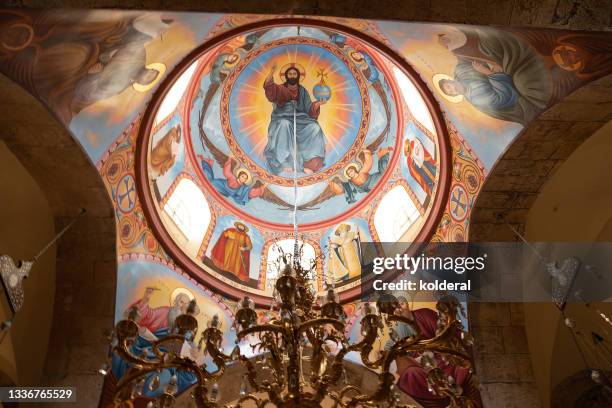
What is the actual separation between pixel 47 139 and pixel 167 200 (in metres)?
3.03

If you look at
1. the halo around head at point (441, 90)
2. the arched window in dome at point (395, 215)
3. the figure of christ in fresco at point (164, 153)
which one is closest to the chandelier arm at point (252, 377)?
the halo around head at point (441, 90)

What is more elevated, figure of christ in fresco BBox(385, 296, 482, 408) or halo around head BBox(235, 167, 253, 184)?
halo around head BBox(235, 167, 253, 184)

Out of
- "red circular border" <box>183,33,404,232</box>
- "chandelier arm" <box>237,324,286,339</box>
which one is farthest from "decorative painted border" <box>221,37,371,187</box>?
"chandelier arm" <box>237,324,286,339</box>

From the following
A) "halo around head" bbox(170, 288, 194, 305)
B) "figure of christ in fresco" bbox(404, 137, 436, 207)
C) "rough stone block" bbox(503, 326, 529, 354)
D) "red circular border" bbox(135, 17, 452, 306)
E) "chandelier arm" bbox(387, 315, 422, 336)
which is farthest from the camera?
"figure of christ in fresco" bbox(404, 137, 436, 207)

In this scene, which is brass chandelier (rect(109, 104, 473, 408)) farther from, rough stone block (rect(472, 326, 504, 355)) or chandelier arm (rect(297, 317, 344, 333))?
rough stone block (rect(472, 326, 504, 355))

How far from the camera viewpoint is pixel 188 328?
4500 mm

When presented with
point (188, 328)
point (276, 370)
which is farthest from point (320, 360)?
point (188, 328)

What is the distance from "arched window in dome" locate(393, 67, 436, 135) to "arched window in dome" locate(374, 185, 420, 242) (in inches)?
53.7

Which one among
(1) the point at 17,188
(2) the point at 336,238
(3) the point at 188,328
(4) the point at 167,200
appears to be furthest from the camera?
(2) the point at 336,238

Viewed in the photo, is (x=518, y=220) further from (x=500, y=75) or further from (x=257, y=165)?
(x=257, y=165)

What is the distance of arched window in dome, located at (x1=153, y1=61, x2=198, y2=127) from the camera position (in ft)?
27.5

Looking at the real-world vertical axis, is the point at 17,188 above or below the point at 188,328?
above

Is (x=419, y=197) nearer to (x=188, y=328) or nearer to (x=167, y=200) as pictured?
(x=167, y=200)

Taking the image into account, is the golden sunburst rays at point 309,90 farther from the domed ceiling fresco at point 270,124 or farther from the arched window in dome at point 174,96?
the arched window in dome at point 174,96
